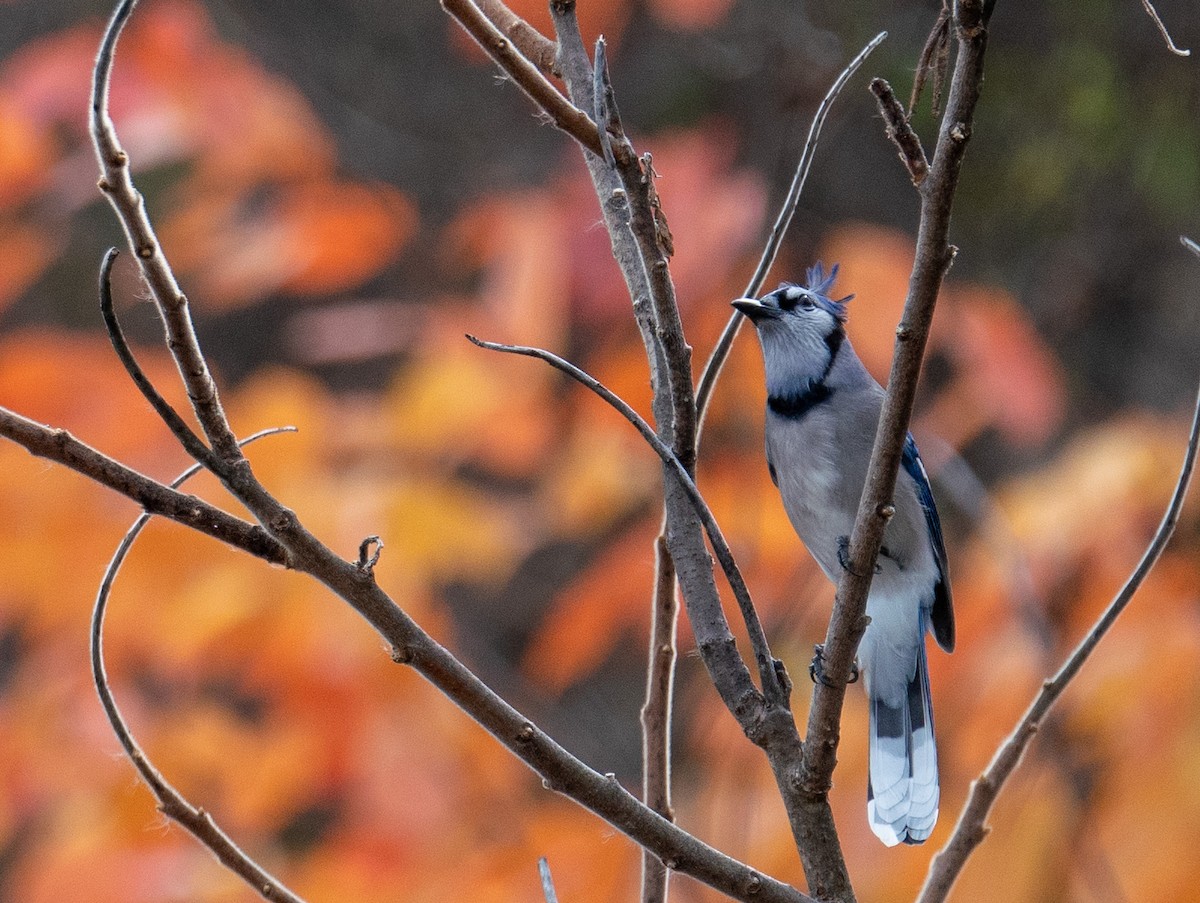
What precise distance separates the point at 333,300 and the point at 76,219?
0.81m

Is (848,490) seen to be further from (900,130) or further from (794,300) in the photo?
(900,130)

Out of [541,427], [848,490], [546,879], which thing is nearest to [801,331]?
[848,490]

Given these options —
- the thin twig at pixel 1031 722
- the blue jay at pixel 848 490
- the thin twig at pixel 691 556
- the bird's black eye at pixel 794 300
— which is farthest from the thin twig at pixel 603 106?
the bird's black eye at pixel 794 300

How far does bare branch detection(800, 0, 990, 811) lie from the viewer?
740 mm

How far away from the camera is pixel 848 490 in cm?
199

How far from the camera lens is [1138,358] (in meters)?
3.75

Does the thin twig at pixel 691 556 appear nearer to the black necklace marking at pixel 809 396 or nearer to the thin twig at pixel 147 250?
the thin twig at pixel 147 250

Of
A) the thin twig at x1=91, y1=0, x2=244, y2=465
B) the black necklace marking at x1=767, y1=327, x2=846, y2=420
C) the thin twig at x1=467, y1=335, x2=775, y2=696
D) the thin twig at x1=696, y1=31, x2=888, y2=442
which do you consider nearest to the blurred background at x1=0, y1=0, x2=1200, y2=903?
the black necklace marking at x1=767, y1=327, x2=846, y2=420

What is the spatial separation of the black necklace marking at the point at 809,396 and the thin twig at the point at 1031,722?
1.14m

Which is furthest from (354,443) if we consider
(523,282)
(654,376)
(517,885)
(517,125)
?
(654,376)

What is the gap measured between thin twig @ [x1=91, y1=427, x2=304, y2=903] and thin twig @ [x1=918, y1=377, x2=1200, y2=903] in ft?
1.62

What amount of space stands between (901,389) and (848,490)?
1.19m

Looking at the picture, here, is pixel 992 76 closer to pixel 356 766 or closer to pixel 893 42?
pixel 893 42

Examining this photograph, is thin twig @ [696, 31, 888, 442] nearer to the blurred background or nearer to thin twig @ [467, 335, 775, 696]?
thin twig @ [467, 335, 775, 696]
